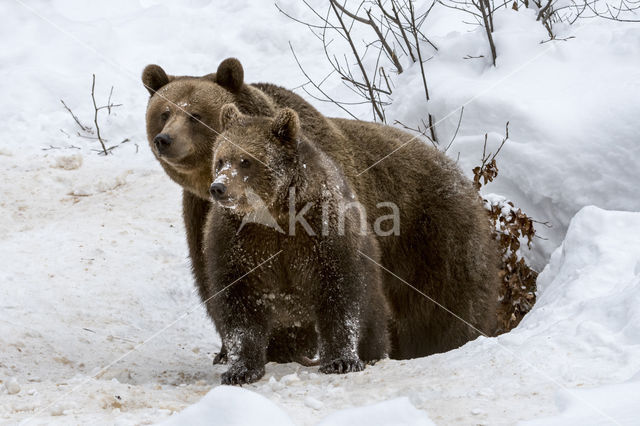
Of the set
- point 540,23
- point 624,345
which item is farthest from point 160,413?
point 540,23

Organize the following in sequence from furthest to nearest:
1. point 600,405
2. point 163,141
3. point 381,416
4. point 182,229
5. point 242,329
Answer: point 182,229 → point 163,141 → point 242,329 → point 381,416 → point 600,405

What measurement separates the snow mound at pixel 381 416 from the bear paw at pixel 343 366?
1065 mm

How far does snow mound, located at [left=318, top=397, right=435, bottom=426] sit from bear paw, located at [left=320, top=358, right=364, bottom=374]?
1.07 meters

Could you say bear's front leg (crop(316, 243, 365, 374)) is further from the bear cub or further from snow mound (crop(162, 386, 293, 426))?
snow mound (crop(162, 386, 293, 426))

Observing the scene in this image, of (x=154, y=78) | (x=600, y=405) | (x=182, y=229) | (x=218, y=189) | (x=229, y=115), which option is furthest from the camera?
(x=182, y=229)

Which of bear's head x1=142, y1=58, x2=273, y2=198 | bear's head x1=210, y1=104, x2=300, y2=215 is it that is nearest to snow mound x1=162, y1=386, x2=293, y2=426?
bear's head x1=210, y1=104, x2=300, y2=215

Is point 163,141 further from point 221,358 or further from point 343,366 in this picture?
point 343,366

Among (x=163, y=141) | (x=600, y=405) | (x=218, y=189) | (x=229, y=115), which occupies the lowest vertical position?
(x=600, y=405)

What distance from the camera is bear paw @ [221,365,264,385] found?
4.10m

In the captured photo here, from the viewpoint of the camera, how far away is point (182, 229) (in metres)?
7.70

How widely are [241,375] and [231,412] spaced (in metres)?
1.44

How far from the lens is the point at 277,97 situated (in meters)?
5.30

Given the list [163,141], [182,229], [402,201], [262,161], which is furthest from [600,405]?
[182,229]

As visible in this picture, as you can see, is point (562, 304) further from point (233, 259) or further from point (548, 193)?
point (548, 193)
